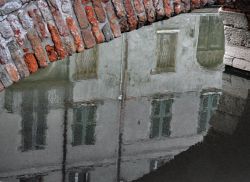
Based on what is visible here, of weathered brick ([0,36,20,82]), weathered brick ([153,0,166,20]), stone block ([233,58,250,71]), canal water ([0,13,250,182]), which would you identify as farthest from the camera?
stone block ([233,58,250,71])

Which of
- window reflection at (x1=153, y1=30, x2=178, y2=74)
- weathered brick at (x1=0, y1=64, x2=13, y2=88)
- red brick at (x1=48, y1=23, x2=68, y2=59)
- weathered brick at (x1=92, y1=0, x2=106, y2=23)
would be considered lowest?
window reflection at (x1=153, y1=30, x2=178, y2=74)

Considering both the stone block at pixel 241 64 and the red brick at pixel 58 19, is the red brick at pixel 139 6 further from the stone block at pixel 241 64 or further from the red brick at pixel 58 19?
the stone block at pixel 241 64

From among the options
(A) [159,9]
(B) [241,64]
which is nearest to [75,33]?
(A) [159,9]

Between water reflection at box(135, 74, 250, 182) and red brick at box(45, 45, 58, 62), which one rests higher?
red brick at box(45, 45, 58, 62)

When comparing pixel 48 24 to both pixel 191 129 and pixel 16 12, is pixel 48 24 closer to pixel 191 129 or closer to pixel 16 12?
pixel 16 12

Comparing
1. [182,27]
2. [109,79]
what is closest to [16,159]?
[109,79]

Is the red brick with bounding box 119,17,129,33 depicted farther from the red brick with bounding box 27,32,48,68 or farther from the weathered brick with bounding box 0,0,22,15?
the weathered brick with bounding box 0,0,22,15

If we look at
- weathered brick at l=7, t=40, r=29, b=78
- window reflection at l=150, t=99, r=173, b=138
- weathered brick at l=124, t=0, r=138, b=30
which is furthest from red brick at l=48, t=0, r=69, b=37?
window reflection at l=150, t=99, r=173, b=138

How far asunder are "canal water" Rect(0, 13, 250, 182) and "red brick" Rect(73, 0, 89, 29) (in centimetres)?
212

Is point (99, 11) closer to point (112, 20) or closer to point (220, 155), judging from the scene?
point (112, 20)

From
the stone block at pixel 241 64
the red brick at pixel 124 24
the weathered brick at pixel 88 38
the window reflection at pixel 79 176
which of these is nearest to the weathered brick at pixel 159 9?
the red brick at pixel 124 24

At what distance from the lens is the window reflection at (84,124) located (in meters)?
6.56

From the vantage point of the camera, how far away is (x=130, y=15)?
4137 millimetres

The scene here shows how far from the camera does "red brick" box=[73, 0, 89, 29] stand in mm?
3694
